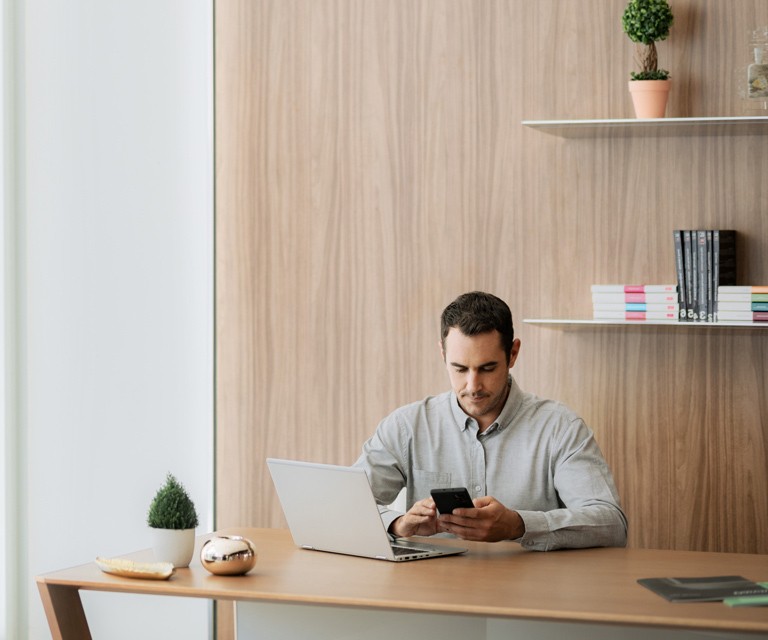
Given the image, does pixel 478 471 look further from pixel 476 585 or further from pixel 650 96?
pixel 650 96

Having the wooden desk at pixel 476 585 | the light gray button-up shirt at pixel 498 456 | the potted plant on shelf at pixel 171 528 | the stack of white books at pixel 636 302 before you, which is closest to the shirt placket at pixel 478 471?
the light gray button-up shirt at pixel 498 456

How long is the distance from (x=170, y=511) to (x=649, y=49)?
6.73 feet

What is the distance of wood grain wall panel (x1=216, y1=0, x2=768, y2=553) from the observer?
11.0ft

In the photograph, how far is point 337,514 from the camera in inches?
95.4

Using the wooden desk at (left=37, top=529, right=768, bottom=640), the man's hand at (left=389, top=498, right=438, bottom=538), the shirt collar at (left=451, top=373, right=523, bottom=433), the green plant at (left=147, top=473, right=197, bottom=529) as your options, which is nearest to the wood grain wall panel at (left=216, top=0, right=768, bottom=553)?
the shirt collar at (left=451, top=373, right=523, bottom=433)

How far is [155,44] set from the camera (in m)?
3.69

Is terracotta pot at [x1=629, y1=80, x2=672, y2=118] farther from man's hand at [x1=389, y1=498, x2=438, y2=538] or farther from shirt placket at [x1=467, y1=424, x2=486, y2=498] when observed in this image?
man's hand at [x1=389, y1=498, x2=438, y2=538]

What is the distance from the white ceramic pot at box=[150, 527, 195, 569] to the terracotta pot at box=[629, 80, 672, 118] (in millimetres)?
1910

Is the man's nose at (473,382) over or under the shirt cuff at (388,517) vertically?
over

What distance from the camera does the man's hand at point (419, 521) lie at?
2480mm

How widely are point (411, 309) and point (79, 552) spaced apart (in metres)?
1.42

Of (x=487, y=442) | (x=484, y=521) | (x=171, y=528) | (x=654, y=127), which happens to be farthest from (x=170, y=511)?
(x=654, y=127)

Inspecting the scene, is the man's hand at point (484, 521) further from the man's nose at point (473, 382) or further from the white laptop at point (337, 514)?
the man's nose at point (473, 382)

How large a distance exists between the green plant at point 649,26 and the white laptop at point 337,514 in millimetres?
1648
